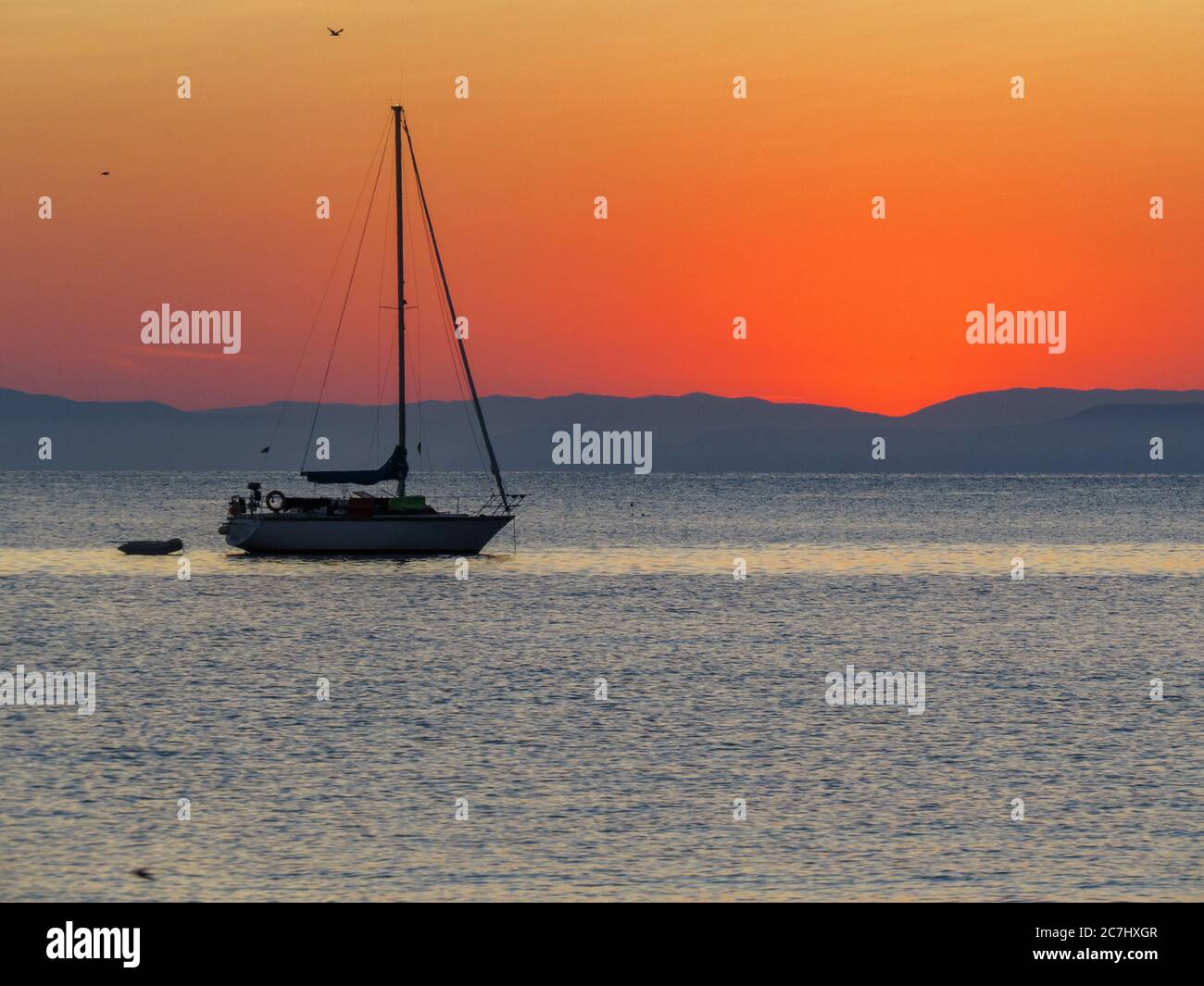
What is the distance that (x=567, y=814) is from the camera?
975 inches

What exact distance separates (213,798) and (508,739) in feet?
26.0

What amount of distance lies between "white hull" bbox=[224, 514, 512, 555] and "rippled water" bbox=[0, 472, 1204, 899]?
266 cm

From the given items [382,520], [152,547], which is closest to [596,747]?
[382,520]

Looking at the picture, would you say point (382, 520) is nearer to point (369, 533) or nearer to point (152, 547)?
point (369, 533)

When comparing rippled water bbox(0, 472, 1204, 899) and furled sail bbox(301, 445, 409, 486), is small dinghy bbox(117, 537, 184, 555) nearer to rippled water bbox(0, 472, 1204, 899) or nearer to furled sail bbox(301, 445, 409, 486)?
rippled water bbox(0, 472, 1204, 899)

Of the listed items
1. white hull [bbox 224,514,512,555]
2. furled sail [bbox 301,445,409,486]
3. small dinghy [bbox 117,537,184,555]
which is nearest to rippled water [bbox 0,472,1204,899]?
white hull [bbox 224,514,512,555]

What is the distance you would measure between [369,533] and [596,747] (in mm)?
45611

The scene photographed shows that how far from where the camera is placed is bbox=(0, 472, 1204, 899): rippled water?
21.5m

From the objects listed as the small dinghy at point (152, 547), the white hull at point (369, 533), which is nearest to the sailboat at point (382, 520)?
the white hull at point (369, 533)

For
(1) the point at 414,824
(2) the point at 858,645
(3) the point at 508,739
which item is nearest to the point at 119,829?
(1) the point at 414,824

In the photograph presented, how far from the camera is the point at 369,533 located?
247 feet
